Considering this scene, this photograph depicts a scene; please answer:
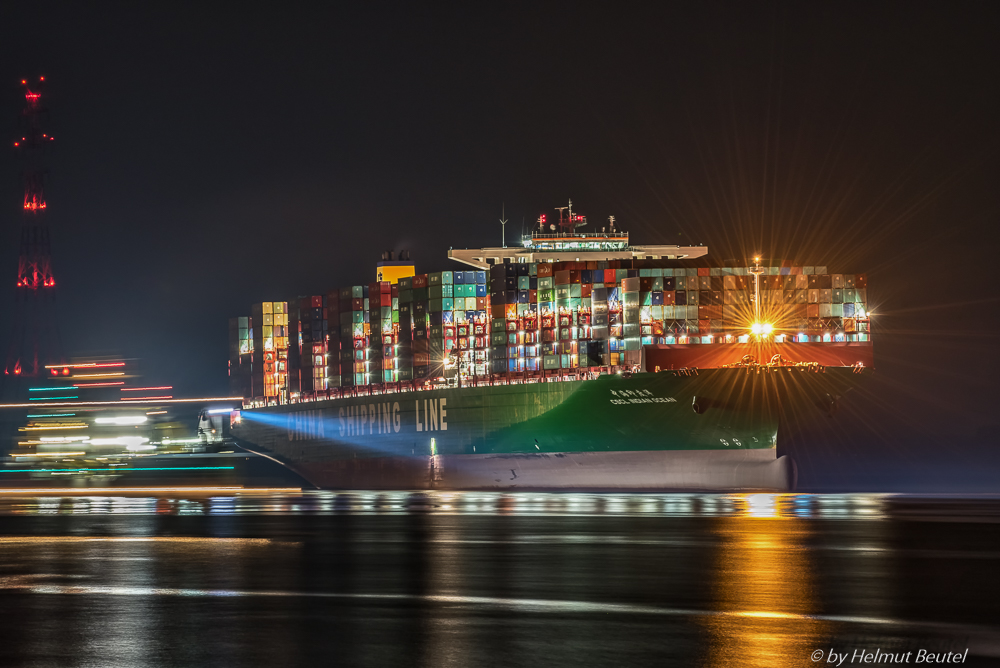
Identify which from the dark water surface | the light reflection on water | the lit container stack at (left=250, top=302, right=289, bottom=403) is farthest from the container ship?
the dark water surface

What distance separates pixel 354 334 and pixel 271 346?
44.8 ft

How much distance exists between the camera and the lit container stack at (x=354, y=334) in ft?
221

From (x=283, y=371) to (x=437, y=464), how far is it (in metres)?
23.7

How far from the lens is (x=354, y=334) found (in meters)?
67.9

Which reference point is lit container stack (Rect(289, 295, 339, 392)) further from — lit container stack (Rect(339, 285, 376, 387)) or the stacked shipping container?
lit container stack (Rect(339, 285, 376, 387))

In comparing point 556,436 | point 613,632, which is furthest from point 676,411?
point 613,632

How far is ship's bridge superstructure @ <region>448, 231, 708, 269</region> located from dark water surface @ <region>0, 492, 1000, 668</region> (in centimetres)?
3990

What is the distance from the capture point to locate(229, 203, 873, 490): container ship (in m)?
48.0

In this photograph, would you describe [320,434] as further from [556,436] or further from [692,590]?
[692,590]

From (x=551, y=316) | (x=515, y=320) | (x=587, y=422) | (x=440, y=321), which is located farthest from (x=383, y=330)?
(x=587, y=422)

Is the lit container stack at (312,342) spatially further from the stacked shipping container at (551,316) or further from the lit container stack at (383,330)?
the lit container stack at (383,330)

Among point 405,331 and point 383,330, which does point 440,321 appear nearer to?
point 405,331

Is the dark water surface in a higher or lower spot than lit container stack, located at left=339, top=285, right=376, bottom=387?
lower

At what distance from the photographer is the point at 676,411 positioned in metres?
48.4
